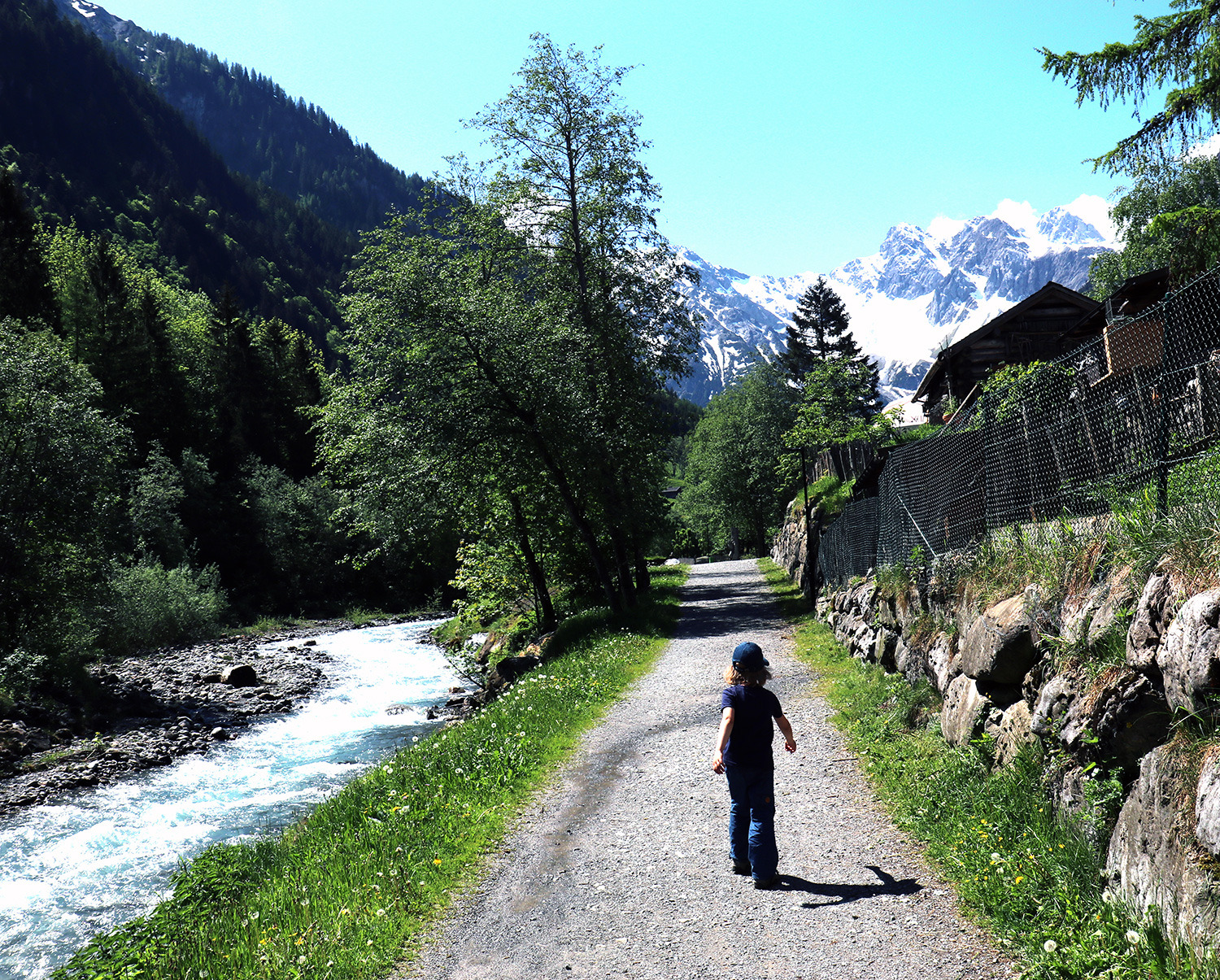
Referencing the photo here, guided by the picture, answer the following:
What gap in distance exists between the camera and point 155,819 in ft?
41.4

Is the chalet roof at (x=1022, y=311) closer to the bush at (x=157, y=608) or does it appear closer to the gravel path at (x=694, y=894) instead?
the gravel path at (x=694, y=894)

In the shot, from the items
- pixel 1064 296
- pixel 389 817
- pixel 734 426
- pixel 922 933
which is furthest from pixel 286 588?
pixel 922 933

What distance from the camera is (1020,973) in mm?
4254

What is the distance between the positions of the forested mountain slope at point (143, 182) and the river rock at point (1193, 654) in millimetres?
123793

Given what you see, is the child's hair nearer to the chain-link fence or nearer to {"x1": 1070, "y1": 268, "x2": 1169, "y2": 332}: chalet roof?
the chain-link fence

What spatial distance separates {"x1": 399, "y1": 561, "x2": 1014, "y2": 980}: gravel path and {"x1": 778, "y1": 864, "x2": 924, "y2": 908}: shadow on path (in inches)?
0.6

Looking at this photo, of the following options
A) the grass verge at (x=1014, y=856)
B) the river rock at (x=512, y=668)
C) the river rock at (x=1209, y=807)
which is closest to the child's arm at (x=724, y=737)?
the grass verge at (x=1014, y=856)

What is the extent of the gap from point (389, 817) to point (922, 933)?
4.80 metres

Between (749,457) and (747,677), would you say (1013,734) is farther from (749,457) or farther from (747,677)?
(749,457)

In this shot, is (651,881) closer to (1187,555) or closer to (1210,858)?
(1210,858)

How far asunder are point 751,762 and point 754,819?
38 cm

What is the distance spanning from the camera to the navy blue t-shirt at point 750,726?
591 centimetres

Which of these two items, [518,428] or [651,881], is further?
[518,428]

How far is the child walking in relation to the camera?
5746 millimetres
